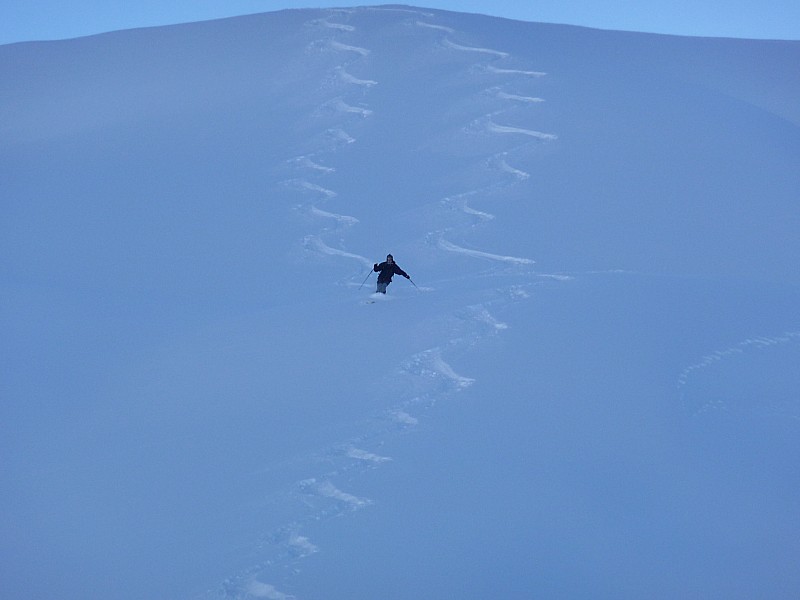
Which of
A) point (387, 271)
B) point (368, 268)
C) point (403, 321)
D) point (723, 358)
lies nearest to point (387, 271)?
point (387, 271)

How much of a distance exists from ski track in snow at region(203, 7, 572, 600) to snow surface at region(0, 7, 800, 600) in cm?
4

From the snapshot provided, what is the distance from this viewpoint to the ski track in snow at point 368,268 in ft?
23.7

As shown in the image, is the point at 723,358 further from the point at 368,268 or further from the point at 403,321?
the point at 368,268

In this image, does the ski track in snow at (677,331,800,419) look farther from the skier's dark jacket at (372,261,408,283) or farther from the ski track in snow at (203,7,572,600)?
the skier's dark jacket at (372,261,408,283)

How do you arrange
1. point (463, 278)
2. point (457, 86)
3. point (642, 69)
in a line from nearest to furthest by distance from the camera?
point (463, 278), point (457, 86), point (642, 69)

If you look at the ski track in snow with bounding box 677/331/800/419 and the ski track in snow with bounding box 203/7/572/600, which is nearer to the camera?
the ski track in snow with bounding box 203/7/572/600

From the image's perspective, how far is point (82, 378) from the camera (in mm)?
9883

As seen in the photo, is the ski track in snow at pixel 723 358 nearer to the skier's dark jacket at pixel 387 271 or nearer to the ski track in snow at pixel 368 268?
the ski track in snow at pixel 368 268

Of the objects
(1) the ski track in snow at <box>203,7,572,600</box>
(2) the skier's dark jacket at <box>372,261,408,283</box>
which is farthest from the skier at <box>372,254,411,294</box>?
(1) the ski track in snow at <box>203,7,572,600</box>

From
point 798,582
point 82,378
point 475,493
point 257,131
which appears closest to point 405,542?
point 475,493

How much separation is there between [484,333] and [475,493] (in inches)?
112

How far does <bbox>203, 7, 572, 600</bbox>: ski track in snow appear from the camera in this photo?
7.21 metres

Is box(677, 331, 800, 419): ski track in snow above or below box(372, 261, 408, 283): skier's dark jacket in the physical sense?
below

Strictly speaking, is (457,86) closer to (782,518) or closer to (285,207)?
(285,207)
